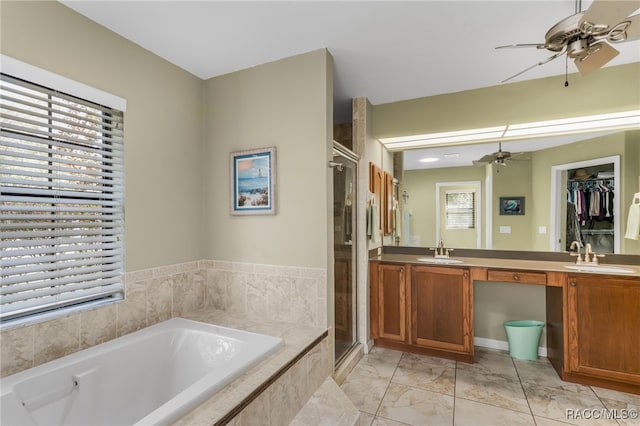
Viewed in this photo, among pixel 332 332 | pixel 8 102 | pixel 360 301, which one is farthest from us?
pixel 360 301

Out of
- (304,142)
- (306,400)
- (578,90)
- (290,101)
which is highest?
(578,90)

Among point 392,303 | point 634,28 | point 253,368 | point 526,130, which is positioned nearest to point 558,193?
point 526,130

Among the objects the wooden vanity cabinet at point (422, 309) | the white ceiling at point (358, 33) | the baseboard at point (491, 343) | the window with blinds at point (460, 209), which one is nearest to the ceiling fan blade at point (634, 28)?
the white ceiling at point (358, 33)

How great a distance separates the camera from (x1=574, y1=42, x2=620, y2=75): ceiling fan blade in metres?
1.65

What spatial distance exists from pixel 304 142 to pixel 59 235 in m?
1.60

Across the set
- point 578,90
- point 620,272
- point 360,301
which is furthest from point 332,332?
point 578,90

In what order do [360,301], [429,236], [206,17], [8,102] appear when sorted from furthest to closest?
[429,236]
[360,301]
[206,17]
[8,102]

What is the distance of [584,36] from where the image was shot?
154 cm

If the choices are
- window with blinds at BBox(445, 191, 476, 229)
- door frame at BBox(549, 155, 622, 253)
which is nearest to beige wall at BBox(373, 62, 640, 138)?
door frame at BBox(549, 155, 622, 253)

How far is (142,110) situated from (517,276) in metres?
3.21

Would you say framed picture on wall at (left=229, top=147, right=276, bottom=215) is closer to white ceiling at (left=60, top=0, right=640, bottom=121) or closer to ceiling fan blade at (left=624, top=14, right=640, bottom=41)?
white ceiling at (left=60, top=0, right=640, bottom=121)

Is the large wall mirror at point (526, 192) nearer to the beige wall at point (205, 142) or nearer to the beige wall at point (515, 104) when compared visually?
the beige wall at point (515, 104)

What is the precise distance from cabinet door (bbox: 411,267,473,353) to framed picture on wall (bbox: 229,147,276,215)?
5.17 feet

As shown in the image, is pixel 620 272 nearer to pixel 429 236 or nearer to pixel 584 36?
pixel 429 236
